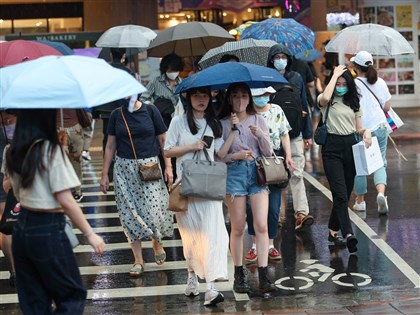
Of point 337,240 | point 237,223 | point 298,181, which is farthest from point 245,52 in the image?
point 237,223

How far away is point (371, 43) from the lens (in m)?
13.2

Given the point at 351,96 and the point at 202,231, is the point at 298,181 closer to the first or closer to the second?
the point at 351,96

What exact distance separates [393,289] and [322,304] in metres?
0.79

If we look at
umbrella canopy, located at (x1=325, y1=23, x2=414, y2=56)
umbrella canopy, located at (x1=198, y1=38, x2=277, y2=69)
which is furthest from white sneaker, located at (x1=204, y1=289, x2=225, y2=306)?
umbrella canopy, located at (x1=325, y1=23, x2=414, y2=56)

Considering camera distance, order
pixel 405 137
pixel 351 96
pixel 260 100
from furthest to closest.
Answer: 1. pixel 405 137
2. pixel 351 96
3. pixel 260 100

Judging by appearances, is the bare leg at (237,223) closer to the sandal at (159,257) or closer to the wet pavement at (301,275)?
the wet pavement at (301,275)

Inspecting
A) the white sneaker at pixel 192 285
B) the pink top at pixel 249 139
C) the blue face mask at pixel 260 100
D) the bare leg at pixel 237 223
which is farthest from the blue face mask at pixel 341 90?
the white sneaker at pixel 192 285

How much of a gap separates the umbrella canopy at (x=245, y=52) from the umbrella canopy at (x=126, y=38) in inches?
224

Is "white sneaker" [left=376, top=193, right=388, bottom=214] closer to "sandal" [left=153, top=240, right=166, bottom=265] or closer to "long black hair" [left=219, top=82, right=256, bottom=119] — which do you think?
"sandal" [left=153, top=240, right=166, bottom=265]

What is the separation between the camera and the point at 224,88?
31.5 feet

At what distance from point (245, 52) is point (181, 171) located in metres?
3.40

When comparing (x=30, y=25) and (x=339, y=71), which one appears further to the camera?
(x=30, y=25)

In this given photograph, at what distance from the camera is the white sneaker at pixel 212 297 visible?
884 cm

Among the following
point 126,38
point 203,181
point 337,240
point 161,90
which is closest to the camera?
point 203,181
